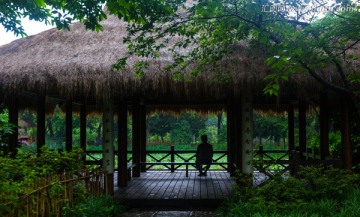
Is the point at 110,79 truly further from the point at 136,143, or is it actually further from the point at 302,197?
the point at 136,143

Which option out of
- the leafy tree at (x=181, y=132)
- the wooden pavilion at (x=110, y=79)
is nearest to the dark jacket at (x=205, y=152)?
the wooden pavilion at (x=110, y=79)

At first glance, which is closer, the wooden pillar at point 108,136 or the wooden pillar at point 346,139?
→ the wooden pillar at point 346,139

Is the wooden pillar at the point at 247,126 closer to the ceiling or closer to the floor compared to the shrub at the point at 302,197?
closer to the ceiling

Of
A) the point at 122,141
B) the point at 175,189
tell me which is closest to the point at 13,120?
the point at 122,141

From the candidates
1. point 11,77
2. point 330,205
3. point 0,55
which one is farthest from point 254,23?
point 0,55

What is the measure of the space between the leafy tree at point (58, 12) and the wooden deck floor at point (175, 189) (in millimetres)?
2915

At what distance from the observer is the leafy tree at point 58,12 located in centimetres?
557

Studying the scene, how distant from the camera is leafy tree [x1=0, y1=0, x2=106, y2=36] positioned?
557cm

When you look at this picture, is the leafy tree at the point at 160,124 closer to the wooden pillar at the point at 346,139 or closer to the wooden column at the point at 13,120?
the wooden column at the point at 13,120

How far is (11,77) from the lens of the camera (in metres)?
7.12

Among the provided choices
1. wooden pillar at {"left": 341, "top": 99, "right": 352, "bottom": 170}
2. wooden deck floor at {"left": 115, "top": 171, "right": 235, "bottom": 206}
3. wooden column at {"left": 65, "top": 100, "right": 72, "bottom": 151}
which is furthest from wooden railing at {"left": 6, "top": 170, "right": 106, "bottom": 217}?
wooden pillar at {"left": 341, "top": 99, "right": 352, "bottom": 170}

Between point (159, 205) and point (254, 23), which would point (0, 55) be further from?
point (254, 23)

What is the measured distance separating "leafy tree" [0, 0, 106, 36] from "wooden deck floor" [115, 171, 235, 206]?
2915 mm

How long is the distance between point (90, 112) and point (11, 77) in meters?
5.57
